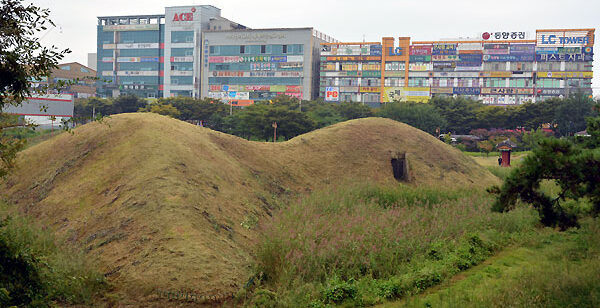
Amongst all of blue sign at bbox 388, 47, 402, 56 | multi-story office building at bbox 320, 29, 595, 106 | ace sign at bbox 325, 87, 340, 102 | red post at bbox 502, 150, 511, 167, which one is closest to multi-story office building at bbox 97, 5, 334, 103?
ace sign at bbox 325, 87, 340, 102

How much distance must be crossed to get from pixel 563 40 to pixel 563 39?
0.20 meters

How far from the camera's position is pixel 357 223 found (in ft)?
44.8

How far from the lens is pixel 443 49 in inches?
4257

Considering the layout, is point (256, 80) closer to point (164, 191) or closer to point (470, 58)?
point (470, 58)

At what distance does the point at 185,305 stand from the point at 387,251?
16.5 feet

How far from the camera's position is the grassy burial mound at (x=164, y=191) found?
10852 mm

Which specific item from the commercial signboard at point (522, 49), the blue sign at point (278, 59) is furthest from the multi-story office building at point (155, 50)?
the commercial signboard at point (522, 49)

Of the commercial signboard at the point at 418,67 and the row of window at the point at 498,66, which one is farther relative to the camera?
the commercial signboard at the point at 418,67

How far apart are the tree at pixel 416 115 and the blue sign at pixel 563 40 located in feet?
169

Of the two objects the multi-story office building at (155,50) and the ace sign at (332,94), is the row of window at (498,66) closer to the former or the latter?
the ace sign at (332,94)

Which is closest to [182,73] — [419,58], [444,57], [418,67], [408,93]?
[408,93]

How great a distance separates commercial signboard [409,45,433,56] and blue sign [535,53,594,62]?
21.5 m

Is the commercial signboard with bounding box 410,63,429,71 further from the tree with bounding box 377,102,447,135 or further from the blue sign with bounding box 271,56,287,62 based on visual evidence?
the tree with bounding box 377,102,447,135

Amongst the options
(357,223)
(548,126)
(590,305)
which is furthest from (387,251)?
(548,126)
